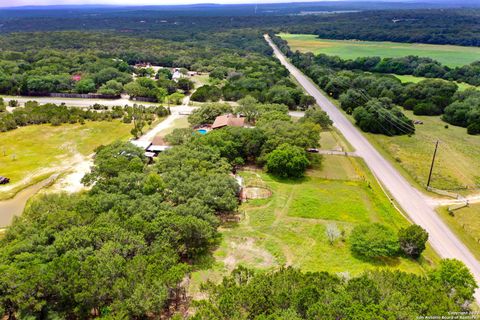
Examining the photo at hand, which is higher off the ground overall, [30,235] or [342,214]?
[30,235]

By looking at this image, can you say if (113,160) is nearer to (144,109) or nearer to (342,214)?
(342,214)

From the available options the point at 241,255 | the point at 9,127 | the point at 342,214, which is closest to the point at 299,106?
the point at 342,214

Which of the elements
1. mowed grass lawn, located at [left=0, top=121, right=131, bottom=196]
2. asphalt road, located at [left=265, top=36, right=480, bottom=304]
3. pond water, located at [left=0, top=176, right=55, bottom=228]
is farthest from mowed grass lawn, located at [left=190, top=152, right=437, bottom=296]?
mowed grass lawn, located at [left=0, top=121, right=131, bottom=196]

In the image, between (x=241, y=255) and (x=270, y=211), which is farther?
(x=270, y=211)

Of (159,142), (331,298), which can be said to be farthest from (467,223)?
(159,142)

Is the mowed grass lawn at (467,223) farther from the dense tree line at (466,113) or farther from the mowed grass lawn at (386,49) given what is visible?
the mowed grass lawn at (386,49)

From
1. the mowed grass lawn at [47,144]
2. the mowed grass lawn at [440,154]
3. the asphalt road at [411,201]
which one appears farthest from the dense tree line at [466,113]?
the mowed grass lawn at [47,144]

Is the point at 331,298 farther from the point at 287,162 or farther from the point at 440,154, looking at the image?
the point at 440,154
